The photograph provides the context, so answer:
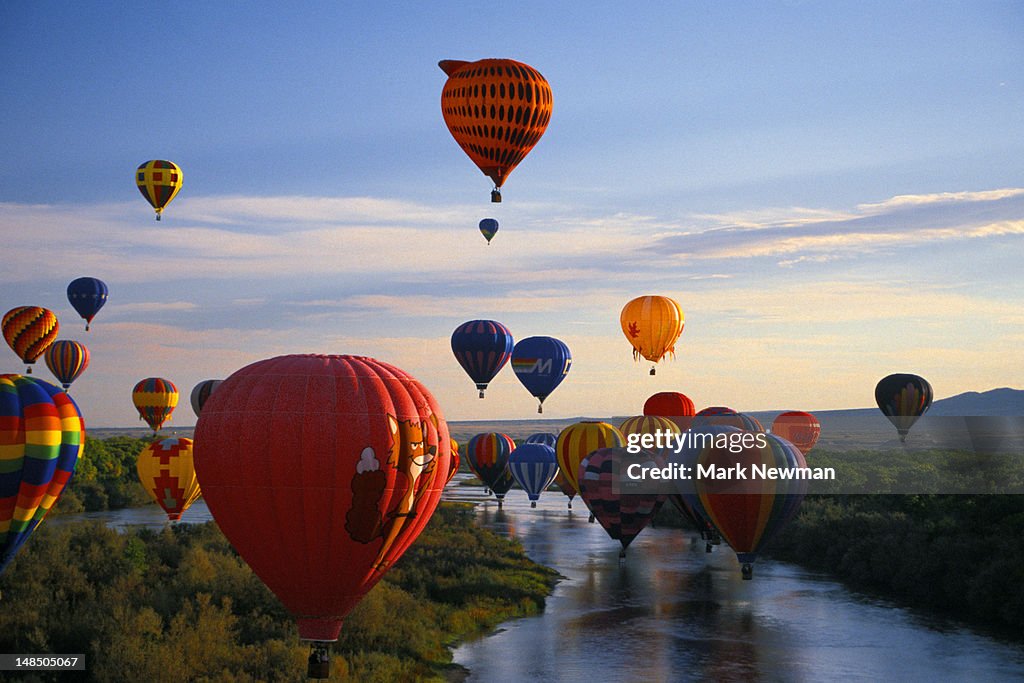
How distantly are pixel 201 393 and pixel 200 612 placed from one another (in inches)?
1382

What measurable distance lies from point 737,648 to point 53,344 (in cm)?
4695

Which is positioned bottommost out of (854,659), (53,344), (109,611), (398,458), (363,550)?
(854,659)

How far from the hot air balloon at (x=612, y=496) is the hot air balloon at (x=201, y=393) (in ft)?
81.6

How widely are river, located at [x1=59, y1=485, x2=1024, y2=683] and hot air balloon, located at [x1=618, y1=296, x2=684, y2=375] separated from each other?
10.0 metres

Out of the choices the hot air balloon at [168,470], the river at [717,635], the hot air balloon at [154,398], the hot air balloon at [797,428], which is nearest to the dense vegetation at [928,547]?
the river at [717,635]

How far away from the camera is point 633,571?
45.1 meters

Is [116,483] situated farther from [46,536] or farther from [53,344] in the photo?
[46,536]

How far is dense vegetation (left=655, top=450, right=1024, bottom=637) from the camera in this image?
116ft

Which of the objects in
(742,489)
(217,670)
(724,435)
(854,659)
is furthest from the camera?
(724,435)

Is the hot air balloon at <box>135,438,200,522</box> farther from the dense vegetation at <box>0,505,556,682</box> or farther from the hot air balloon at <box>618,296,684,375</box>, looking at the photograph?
the hot air balloon at <box>618,296,684,375</box>

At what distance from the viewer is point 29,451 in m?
23.5

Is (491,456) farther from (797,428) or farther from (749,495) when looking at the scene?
(749,495)

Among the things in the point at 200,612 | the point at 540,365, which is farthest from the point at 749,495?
the point at 540,365

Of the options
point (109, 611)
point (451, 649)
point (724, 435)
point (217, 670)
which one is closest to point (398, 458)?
point (217, 670)
